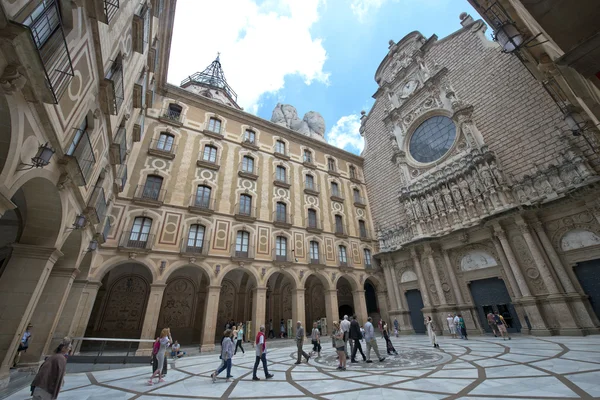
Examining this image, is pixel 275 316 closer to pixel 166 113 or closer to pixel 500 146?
pixel 166 113

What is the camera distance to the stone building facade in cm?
1237

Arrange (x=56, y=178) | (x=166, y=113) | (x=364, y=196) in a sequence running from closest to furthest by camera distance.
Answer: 1. (x=56, y=178)
2. (x=166, y=113)
3. (x=364, y=196)

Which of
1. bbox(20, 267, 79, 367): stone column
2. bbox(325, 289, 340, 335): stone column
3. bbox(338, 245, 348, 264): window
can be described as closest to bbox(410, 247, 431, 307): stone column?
bbox(338, 245, 348, 264): window

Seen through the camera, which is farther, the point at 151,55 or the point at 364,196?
the point at 364,196

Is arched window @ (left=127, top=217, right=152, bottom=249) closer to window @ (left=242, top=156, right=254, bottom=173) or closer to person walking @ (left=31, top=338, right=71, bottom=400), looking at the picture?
window @ (left=242, top=156, right=254, bottom=173)

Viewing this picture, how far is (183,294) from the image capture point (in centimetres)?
1647

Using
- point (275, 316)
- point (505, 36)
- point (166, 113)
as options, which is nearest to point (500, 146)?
point (505, 36)

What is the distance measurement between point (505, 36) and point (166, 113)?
18.2 metres

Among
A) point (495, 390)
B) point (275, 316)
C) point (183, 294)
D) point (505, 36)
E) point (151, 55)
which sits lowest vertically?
point (495, 390)

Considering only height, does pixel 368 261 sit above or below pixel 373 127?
below

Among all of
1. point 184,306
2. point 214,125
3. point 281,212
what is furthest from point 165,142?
point 184,306

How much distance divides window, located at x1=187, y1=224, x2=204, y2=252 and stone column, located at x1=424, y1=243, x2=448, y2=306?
15.0 meters

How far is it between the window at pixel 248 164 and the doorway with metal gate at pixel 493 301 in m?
16.9

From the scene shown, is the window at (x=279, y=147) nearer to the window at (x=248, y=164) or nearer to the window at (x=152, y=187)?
the window at (x=248, y=164)
